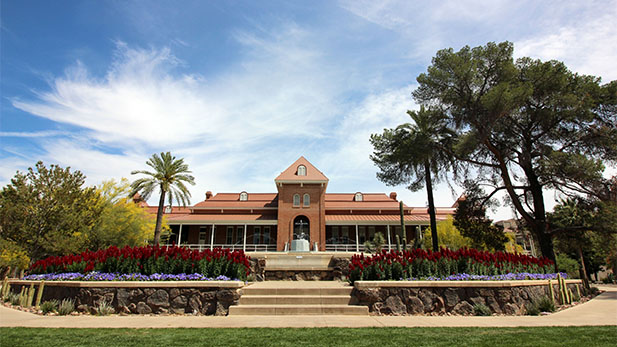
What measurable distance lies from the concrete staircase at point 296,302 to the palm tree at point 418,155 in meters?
12.1

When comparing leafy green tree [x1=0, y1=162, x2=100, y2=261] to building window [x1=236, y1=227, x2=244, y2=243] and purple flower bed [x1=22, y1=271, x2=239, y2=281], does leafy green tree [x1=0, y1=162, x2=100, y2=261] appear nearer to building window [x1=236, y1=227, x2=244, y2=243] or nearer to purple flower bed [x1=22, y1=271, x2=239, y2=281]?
purple flower bed [x1=22, y1=271, x2=239, y2=281]

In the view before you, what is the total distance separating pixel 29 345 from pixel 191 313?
3.72 metres

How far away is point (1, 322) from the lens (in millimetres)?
6480

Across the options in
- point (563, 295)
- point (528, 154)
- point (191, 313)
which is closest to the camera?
point (191, 313)

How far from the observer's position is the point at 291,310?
772 centimetres

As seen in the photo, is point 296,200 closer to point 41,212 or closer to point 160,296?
point 41,212

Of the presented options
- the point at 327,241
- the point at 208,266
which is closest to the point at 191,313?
the point at 208,266

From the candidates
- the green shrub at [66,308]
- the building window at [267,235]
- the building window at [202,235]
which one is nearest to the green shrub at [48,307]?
the green shrub at [66,308]

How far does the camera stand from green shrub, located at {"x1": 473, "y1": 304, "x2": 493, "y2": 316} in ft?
26.4

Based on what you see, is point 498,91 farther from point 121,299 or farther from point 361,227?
point 361,227

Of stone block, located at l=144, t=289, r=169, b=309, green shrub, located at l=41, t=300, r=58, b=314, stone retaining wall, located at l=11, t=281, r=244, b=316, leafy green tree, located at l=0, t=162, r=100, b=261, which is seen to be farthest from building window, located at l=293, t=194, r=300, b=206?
green shrub, located at l=41, t=300, r=58, b=314

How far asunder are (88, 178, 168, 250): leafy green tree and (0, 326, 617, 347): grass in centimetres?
2085

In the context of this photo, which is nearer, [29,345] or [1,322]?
[29,345]

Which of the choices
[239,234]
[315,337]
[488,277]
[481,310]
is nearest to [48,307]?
[315,337]
